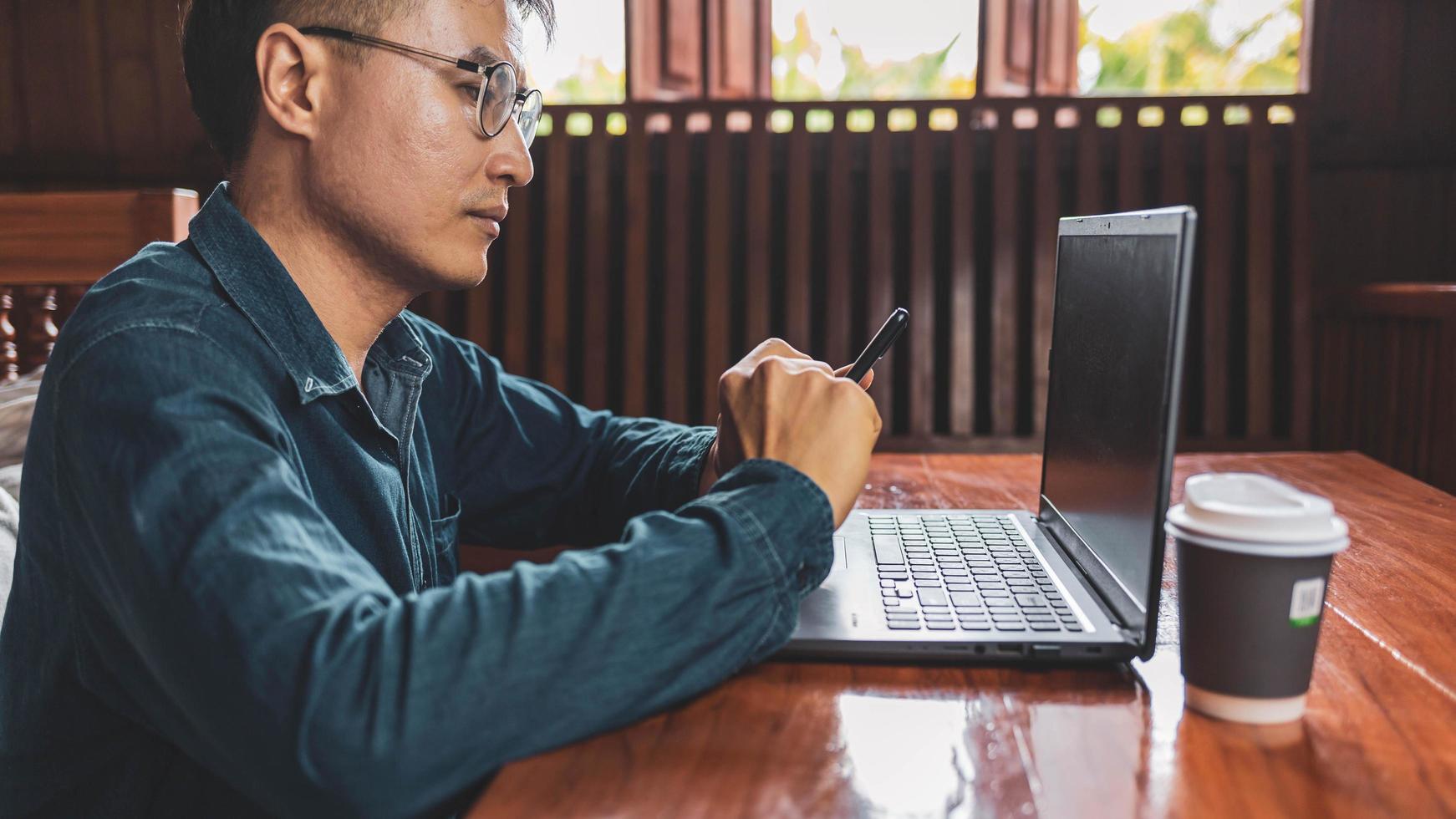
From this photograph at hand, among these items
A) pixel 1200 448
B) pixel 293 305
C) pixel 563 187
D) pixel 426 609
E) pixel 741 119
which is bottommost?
pixel 1200 448

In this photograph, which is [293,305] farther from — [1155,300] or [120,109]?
[120,109]

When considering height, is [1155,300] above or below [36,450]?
above

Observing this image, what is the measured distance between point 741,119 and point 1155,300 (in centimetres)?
190

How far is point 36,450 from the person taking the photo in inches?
30.1

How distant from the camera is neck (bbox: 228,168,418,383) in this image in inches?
37.7

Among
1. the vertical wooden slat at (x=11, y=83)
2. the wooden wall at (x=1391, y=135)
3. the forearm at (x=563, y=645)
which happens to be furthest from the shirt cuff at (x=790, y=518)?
the vertical wooden slat at (x=11, y=83)

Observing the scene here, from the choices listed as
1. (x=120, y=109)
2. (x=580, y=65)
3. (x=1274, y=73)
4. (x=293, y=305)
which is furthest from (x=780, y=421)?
(x=120, y=109)

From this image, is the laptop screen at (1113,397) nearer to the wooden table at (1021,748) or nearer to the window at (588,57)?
the wooden table at (1021,748)

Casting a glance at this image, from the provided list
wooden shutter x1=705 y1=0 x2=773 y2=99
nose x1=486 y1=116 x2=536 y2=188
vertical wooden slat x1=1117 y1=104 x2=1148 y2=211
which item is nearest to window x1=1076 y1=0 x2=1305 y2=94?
vertical wooden slat x1=1117 y1=104 x2=1148 y2=211

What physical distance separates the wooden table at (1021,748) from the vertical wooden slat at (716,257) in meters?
1.73

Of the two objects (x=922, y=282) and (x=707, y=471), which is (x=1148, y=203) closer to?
(x=922, y=282)

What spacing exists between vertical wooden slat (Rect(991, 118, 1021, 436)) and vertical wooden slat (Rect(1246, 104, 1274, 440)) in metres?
0.49

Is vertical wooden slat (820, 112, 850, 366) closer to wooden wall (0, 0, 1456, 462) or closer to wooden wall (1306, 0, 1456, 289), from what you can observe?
wooden wall (0, 0, 1456, 462)

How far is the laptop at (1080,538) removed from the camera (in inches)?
27.1
